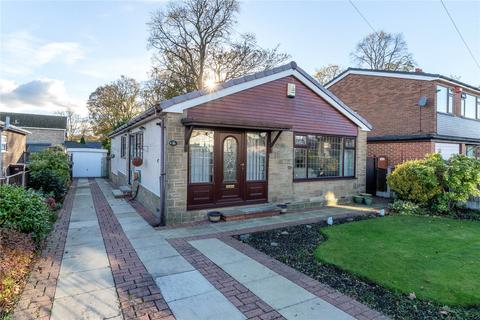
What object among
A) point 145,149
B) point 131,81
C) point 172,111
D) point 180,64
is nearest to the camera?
point 172,111

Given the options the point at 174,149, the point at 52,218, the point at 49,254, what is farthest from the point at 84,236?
the point at 174,149

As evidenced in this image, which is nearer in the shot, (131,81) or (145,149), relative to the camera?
(145,149)

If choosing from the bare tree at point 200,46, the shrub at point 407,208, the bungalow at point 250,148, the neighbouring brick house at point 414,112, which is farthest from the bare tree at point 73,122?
the shrub at point 407,208

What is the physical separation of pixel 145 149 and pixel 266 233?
18.8ft

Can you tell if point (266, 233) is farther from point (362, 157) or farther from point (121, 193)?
point (121, 193)

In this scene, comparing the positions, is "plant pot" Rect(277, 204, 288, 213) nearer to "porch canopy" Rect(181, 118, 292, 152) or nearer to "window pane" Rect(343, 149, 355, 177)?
"porch canopy" Rect(181, 118, 292, 152)

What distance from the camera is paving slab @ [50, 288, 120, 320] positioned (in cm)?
341

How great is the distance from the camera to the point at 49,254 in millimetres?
5422

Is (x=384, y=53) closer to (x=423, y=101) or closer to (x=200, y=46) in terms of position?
(x=423, y=101)

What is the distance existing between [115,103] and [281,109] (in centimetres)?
2743

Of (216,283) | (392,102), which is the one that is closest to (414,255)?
(216,283)

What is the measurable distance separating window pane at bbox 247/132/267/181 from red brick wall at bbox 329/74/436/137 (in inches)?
399

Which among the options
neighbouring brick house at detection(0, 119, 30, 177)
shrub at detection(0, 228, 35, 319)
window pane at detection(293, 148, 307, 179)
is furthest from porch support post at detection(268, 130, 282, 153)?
neighbouring brick house at detection(0, 119, 30, 177)

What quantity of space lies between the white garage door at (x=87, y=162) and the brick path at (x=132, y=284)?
63.1 feet
